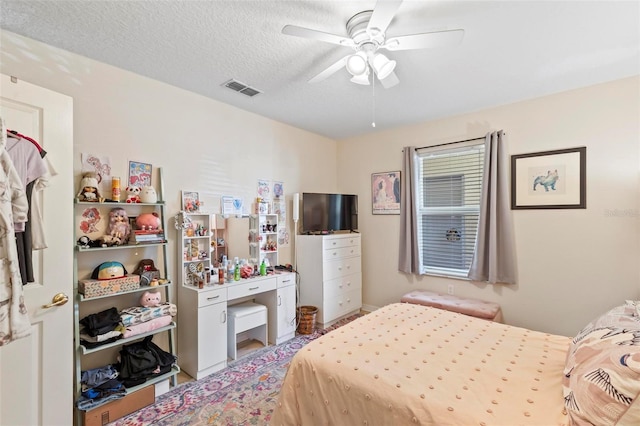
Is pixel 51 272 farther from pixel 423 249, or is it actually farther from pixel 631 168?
pixel 631 168

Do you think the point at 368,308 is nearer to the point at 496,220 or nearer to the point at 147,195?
the point at 496,220

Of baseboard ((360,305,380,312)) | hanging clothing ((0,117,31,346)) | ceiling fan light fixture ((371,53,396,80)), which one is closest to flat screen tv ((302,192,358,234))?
baseboard ((360,305,380,312))

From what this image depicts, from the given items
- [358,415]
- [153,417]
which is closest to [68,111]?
[153,417]

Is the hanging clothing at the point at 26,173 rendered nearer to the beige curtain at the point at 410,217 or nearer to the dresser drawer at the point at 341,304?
the dresser drawer at the point at 341,304

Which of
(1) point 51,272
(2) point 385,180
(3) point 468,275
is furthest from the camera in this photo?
(2) point 385,180

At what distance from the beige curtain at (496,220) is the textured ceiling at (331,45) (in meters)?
0.56

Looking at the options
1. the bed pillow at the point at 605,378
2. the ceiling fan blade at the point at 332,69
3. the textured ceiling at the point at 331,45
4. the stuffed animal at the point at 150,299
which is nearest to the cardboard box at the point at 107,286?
the stuffed animal at the point at 150,299

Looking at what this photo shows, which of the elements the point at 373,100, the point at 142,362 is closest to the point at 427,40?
the point at 373,100

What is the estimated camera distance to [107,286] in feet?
6.81

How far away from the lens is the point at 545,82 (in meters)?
2.61

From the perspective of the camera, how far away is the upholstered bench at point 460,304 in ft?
9.50

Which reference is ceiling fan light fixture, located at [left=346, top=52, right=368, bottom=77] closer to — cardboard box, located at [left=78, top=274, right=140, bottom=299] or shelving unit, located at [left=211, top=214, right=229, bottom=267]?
shelving unit, located at [left=211, top=214, right=229, bottom=267]

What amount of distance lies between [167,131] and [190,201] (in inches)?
26.0

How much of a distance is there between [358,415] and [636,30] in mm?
2850
